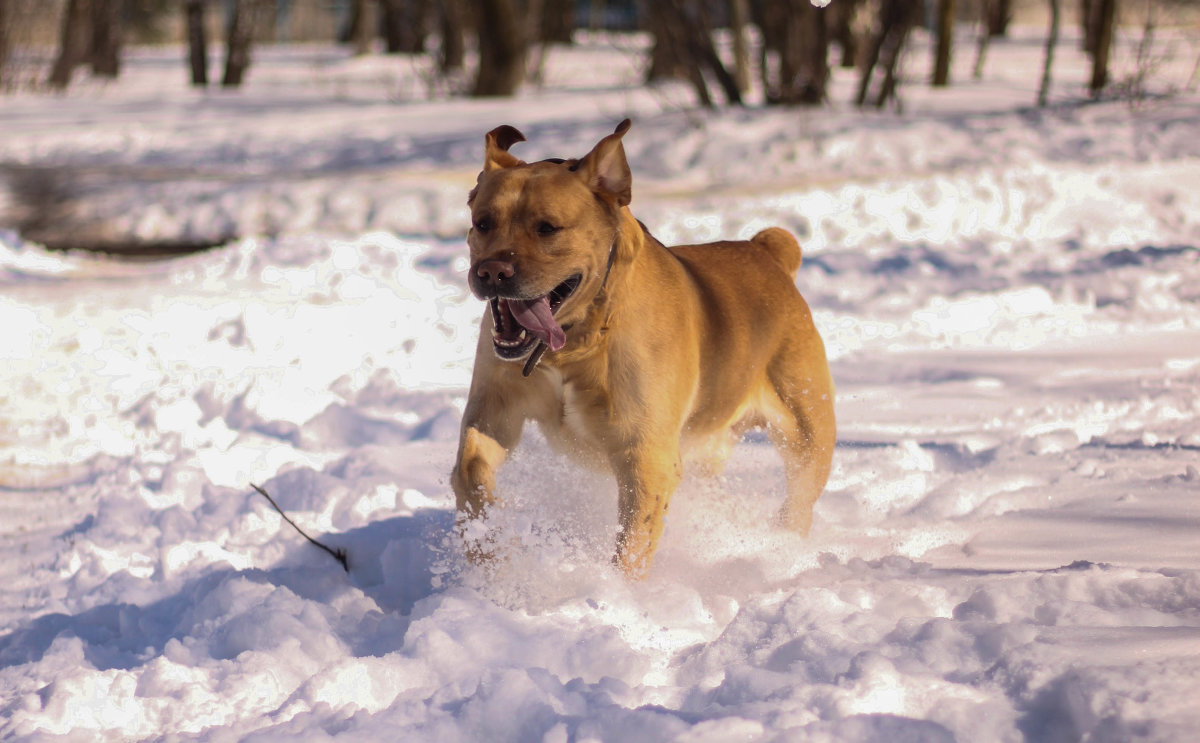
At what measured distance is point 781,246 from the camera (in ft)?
14.3

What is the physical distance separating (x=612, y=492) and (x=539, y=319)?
3.67ft

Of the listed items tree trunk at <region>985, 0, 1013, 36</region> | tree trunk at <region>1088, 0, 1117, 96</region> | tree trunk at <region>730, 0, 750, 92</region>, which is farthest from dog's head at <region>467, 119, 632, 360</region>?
tree trunk at <region>985, 0, 1013, 36</region>

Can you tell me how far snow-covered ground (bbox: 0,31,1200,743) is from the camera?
2.56m

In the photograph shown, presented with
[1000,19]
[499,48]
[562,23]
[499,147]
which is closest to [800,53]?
[499,48]

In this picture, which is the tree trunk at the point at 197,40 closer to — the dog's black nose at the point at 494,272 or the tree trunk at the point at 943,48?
the tree trunk at the point at 943,48

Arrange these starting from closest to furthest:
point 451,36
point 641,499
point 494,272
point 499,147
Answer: point 494,272 → point 641,499 → point 499,147 → point 451,36

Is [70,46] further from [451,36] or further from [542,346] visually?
[542,346]

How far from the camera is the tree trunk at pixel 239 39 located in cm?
2405

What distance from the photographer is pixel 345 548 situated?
3.90 metres

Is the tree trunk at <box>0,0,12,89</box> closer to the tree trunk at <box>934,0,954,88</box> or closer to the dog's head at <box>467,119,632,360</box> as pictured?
the tree trunk at <box>934,0,954,88</box>

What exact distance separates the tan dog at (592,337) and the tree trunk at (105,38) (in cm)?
2911

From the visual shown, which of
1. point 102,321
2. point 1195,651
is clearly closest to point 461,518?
point 1195,651

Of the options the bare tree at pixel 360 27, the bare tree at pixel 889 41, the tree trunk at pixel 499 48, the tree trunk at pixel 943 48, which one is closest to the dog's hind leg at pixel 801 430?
the bare tree at pixel 889 41

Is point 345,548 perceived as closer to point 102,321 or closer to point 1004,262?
point 102,321
